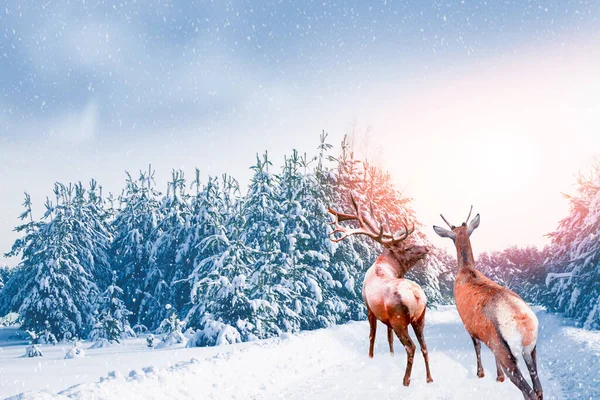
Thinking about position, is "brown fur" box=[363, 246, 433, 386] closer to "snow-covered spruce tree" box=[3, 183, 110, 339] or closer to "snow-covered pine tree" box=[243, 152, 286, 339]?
"snow-covered pine tree" box=[243, 152, 286, 339]

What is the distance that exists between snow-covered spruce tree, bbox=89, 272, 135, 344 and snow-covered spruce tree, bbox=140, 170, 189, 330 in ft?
6.24

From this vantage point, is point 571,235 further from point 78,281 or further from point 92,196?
point 92,196

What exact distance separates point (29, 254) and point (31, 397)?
32382mm

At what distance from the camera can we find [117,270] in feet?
111

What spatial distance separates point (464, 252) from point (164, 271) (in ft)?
97.4

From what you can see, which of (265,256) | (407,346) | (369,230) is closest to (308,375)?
(369,230)

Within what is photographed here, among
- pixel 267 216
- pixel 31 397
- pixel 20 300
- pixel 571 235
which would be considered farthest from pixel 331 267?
pixel 20 300

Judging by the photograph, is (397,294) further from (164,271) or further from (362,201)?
(164,271)

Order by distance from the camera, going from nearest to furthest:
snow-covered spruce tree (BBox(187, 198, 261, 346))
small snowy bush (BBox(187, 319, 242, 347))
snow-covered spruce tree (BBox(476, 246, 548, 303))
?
small snowy bush (BBox(187, 319, 242, 347)), snow-covered spruce tree (BBox(187, 198, 261, 346)), snow-covered spruce tree (BBox(476, 246, 548, 303))

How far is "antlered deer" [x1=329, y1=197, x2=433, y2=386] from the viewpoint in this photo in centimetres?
390

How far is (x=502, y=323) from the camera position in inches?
121

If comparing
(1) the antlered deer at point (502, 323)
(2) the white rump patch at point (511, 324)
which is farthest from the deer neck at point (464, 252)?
(2) the white rump patch at point (511, 324)

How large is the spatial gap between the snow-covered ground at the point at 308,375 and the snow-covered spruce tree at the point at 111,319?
42.6ft

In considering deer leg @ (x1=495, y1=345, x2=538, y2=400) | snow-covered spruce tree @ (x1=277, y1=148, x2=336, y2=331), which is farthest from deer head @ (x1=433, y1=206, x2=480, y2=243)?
snow-covered spruce tree @ (x1=277, y1=148, x2=336, y2=331)
